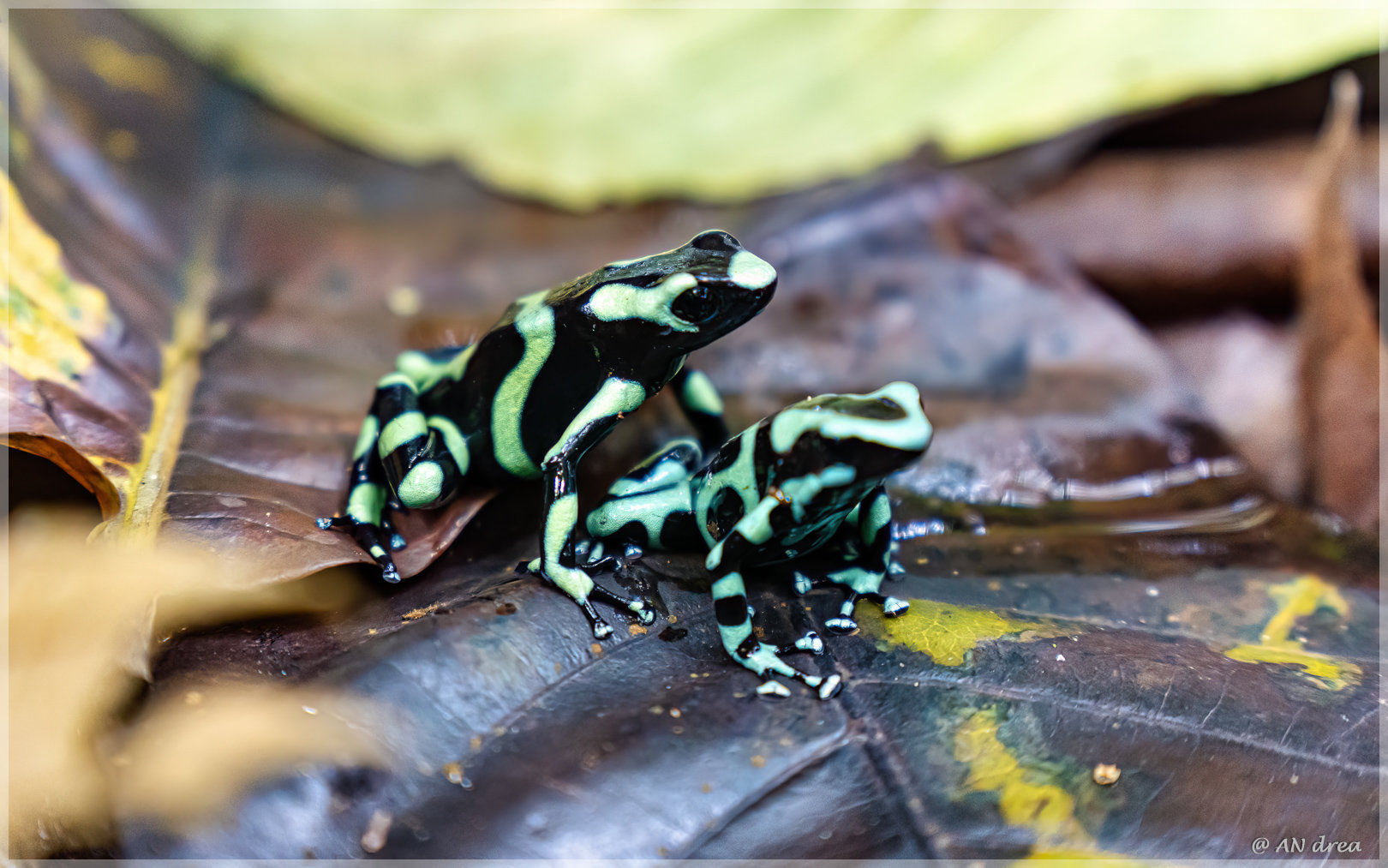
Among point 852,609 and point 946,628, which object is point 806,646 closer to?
point 852,609

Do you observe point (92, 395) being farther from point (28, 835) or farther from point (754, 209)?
point (754, 209)

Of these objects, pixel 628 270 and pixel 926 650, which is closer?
pixel 926 650

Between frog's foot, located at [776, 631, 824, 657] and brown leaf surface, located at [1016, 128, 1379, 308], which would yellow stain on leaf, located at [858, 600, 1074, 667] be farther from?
brown leaf surface, located at [1016, 128, 1379, 308]

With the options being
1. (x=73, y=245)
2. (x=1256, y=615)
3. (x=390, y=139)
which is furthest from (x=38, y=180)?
(x=1256, y=615)

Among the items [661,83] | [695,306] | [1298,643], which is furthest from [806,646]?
[661,83]

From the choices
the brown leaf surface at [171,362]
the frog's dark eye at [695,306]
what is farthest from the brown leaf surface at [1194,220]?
the brown leaf surface at [171,362]

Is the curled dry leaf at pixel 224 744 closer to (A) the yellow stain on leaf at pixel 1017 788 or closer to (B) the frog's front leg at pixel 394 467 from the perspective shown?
(B) the frog's front leg at pixel 394 467
